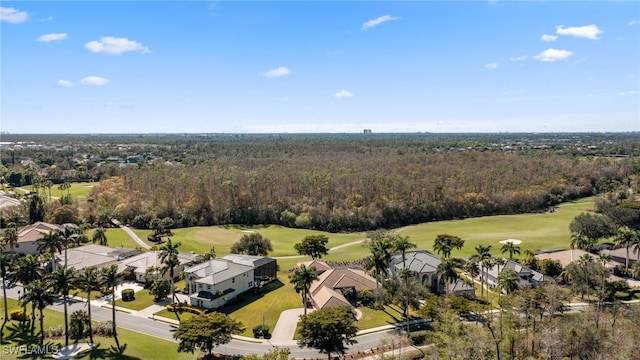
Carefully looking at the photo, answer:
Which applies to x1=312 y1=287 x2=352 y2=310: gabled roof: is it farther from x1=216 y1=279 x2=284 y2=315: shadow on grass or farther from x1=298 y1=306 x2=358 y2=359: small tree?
x1=298 y1=306 x2=358 y2=359: small tree

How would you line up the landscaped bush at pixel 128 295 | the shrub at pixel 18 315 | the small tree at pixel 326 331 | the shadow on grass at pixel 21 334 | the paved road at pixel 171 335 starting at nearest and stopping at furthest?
the small tree at pixel 326 331
the paved road at pixel 171 335
the shadow on grass at pixel 21 334
the shrub at pixel 18 315
the landscaped bush at pixel 128 295

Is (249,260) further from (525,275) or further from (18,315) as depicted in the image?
(525,275)

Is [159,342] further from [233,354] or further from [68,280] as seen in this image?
[68,280]

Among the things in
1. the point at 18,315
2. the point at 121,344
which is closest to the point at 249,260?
the point at 121,344

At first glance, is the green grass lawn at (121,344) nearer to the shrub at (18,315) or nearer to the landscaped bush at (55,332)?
the shrub at (18,315)

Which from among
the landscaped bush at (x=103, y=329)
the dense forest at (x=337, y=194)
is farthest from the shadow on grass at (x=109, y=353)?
the dense forest at (x=337, y=194)
